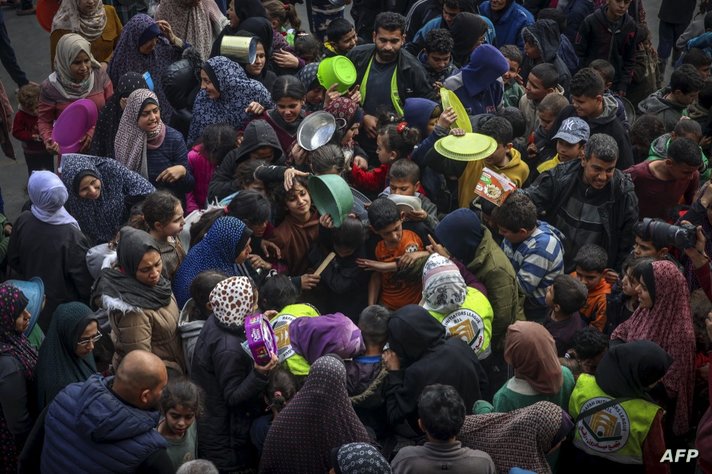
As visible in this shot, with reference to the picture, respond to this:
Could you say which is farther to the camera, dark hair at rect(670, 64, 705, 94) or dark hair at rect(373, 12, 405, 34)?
dark hair at rect(670, 64, 705, 94)

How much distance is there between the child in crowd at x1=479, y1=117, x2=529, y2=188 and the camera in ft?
17.4

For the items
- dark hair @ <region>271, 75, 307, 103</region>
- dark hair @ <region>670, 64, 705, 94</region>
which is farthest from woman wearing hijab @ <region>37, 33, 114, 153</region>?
dark hair @ <region>670, 64, 705, 94</region>

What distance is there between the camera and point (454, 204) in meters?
5.47

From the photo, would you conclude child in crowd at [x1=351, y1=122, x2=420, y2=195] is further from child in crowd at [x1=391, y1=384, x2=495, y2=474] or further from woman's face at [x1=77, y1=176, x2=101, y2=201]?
child in crowd at [x1=391, y1=384, x2=495, y2=474]

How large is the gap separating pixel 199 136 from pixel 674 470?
375 cm

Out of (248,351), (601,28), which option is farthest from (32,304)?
(601,28)

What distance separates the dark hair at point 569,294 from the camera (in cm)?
428

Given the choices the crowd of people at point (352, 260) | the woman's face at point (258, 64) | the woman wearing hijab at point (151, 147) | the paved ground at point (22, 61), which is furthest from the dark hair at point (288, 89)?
the paved ground at point (22, 61)

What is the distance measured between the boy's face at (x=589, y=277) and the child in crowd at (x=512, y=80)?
2177 mm

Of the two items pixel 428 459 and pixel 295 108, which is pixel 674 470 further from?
pixel 295 108

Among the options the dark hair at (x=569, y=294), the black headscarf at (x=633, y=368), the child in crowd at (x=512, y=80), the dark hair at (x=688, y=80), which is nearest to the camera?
the black headscarf at (x=633, y=368)

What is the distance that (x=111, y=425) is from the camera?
3.32m

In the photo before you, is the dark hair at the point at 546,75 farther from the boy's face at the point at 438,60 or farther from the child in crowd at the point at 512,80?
the boy's face at the point at 438,60

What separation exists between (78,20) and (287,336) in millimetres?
4252
